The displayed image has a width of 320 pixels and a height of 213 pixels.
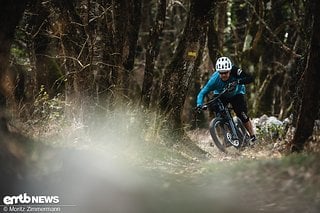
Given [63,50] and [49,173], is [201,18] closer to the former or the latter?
[63,50]

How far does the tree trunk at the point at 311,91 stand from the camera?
756 cm

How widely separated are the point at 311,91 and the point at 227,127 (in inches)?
133

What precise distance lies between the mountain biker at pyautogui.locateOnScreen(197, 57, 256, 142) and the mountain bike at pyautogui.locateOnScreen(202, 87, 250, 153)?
0.13 m

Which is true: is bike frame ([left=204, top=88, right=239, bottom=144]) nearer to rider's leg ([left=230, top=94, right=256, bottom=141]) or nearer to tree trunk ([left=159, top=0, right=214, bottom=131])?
rider's leg ([left=230, top=94, right=256, bottom=141])

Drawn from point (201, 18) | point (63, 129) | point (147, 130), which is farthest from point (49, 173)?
point (201, 18)

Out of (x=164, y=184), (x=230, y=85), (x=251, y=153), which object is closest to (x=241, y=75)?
(x=230, y=85)

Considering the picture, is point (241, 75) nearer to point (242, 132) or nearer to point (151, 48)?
point (242, 132)

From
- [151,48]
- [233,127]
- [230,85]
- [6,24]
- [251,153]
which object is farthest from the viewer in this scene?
[151,48]

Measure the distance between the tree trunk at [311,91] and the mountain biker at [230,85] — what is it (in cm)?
259

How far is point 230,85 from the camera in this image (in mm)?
10641

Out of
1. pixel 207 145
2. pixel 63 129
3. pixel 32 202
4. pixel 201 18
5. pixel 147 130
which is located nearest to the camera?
pixel 32 202

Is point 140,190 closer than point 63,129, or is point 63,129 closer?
point 140,190

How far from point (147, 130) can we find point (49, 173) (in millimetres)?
4488

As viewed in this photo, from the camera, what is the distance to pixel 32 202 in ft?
19.0
